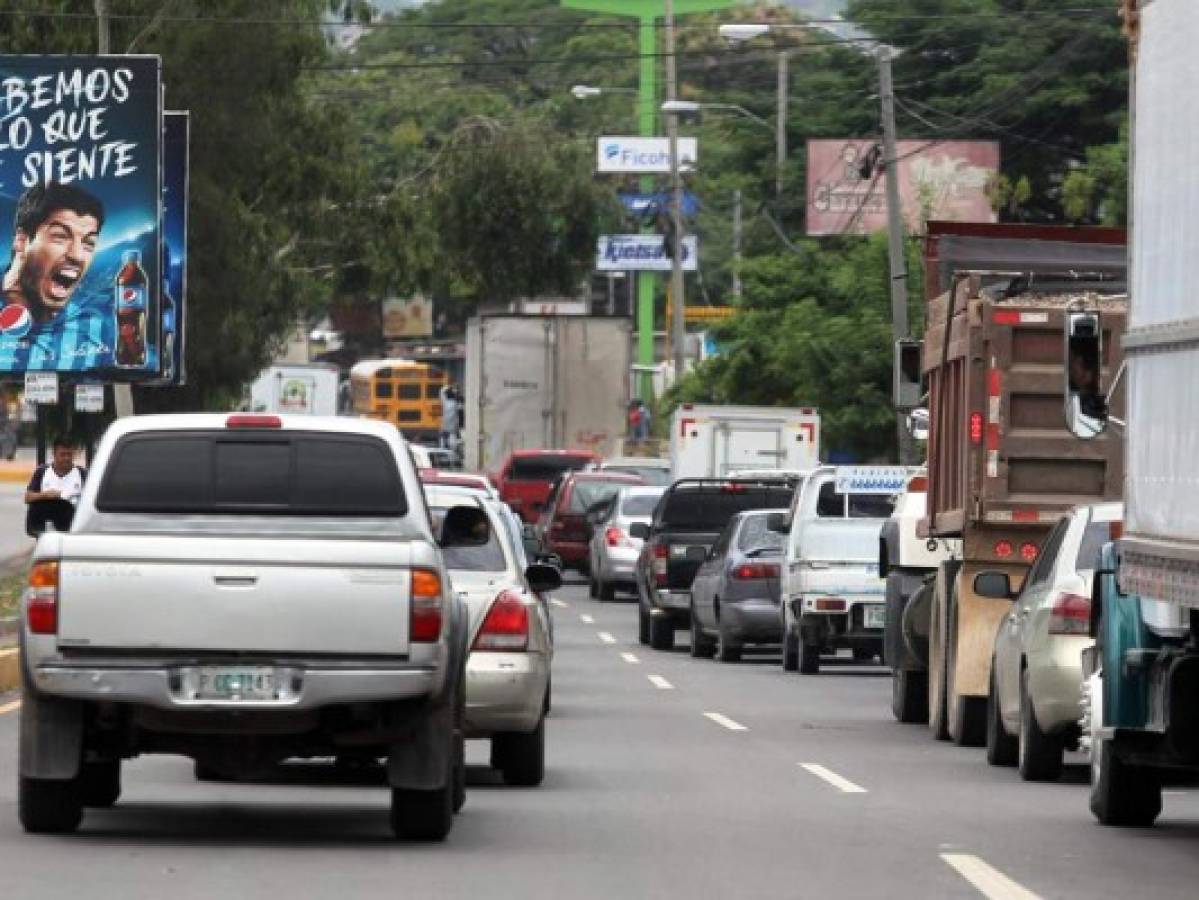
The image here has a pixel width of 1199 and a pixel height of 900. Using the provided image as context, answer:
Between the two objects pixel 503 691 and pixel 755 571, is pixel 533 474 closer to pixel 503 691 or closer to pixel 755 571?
pixel 755 571

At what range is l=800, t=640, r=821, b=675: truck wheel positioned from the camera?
3231cm

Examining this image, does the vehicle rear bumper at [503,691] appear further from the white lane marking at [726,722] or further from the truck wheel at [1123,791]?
the white lane marking at [726,722]

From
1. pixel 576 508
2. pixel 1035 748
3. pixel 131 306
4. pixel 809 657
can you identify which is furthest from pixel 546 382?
pixel 1035 748

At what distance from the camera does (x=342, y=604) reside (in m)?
13.8

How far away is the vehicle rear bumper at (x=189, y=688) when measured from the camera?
1366cm

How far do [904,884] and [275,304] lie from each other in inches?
2089

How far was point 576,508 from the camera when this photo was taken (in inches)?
2076

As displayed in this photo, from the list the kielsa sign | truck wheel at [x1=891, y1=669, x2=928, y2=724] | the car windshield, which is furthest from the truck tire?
the kielsa sign

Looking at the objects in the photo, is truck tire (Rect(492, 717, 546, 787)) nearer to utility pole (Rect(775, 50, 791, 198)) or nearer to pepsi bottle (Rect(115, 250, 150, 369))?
pepsi bottle (Rect(115, 250, 150, 369))

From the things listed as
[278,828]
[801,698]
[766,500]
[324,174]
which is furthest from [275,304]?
[278,828]

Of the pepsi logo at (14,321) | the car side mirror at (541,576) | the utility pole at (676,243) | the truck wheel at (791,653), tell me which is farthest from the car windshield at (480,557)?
the utility pole at (676,243)

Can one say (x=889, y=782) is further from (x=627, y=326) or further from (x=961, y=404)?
(x=627, y=326)

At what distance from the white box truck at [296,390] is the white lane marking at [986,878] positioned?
73880 millimetres

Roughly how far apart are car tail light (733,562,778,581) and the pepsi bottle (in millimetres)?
13604
